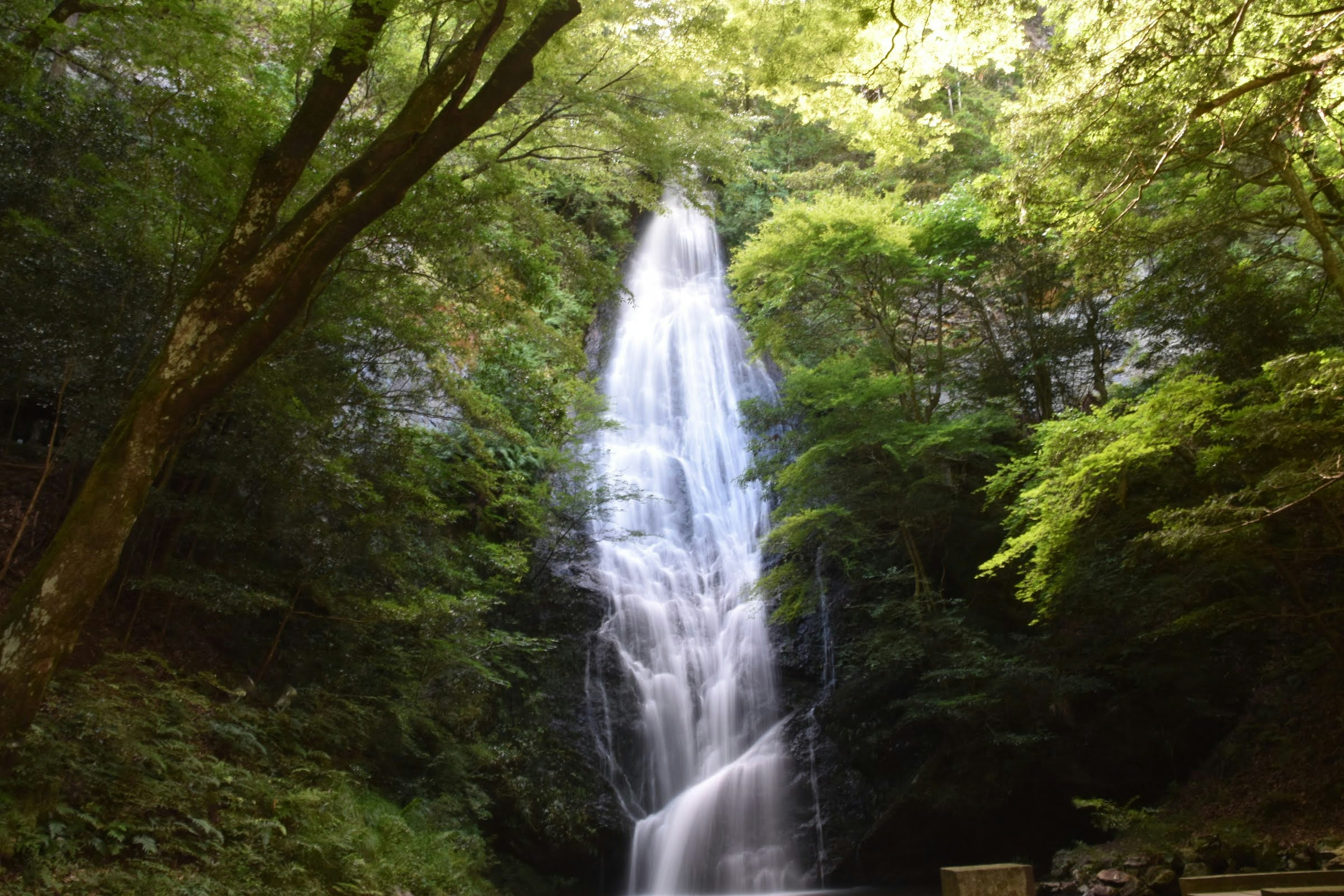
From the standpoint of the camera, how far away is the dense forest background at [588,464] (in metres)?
6.30

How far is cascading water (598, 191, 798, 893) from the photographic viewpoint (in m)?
11.8

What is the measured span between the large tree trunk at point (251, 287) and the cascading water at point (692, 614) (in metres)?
4.10

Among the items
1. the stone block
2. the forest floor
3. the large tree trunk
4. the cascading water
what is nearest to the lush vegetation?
the forest floor

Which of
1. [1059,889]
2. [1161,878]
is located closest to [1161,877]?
[1161,878]

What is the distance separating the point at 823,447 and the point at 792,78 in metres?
5.66

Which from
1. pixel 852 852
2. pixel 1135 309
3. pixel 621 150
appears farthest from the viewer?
pixel 852 852

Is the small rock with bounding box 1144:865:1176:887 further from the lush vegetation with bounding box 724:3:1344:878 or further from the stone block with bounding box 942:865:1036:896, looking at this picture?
the stone block with bounding box 942:865:1036:896

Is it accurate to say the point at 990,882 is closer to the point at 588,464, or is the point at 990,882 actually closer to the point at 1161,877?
the point at 1161,877

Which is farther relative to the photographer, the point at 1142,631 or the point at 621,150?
the point at 1142,631

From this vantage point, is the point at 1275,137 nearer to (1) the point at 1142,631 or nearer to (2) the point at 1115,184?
(2) the point at 1115,184

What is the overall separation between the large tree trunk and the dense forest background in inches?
5.8

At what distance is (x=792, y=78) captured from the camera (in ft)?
27.8

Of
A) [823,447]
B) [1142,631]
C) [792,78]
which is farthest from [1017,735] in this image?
[792,78]

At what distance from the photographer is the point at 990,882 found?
4.77 meters
